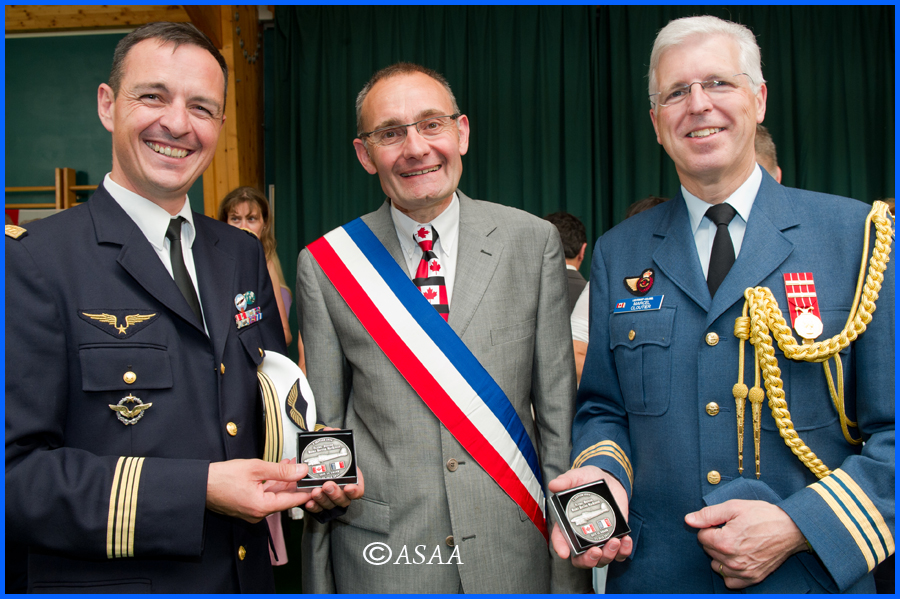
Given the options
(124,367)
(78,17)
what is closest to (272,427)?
(124,367)

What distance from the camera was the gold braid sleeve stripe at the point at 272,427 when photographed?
126 centimetres

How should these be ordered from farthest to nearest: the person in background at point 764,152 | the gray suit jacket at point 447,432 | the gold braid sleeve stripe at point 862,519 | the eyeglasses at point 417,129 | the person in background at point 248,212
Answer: the person in background at point 248,212
the person in background at point 764,152
the eyeglasses at point 417,129
the gray suit jacket at point 447,432
the gold braid sleeve stripe at point 862,519

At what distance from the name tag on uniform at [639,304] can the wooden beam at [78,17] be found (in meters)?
A: 4.21

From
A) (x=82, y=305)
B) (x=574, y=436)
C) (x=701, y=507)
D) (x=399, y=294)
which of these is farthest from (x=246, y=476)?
(x=701, y=507)

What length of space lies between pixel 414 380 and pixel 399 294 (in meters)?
0.22

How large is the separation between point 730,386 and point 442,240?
735 mm

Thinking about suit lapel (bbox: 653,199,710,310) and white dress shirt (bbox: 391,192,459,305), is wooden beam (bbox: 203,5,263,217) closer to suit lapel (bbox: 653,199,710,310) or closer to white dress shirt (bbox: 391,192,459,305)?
white dress shirt (bbox: 391,192,459,305)

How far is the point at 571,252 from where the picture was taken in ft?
9.91

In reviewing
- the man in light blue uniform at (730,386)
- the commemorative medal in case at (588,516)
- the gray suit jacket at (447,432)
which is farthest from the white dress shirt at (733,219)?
the commemorative medal in case at (588,516)

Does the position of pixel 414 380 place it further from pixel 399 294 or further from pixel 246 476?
pixel 246 476

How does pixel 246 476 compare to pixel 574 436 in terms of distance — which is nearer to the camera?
pixel 246 476

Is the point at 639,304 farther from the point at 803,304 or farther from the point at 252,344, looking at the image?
the point at 252,344

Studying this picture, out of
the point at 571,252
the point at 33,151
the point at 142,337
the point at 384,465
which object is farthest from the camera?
the point at 33,151
